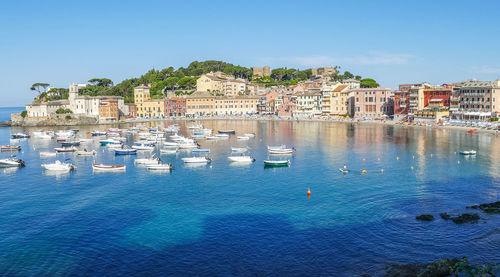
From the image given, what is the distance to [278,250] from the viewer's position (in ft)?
81.8

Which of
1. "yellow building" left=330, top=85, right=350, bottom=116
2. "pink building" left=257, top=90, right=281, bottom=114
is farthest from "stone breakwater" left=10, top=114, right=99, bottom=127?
"yellow building" left=330, top=85, right=350, bottom=116

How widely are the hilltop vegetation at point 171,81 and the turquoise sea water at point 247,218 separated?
112 metres

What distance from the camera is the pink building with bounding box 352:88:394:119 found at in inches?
4677

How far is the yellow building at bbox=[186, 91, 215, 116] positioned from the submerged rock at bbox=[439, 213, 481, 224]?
401ft

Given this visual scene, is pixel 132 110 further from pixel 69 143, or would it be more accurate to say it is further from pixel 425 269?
pixel 425 269

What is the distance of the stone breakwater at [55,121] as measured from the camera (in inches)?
4953

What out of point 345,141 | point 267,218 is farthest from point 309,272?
point 345,141

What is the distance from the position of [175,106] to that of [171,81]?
25.5 metres

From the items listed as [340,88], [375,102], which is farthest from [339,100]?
[375,102]

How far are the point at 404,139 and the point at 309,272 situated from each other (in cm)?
5926

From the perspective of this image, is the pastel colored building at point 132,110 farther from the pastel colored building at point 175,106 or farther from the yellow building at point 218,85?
the yellow building at point 218,85

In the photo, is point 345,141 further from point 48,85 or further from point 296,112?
point 48,85

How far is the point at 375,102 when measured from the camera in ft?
391

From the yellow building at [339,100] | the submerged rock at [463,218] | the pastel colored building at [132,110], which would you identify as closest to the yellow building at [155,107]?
the pastel colored building at [132,110]
